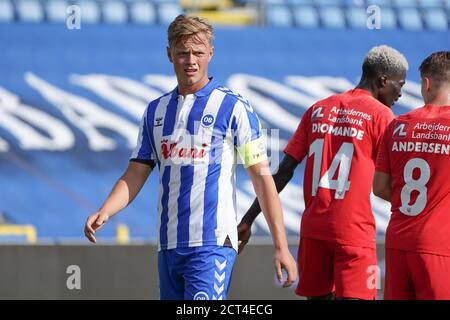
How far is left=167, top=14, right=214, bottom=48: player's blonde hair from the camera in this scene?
16.1 feet

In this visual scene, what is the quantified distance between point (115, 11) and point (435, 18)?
4370 mm

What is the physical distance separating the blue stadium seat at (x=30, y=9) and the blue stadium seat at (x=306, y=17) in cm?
334

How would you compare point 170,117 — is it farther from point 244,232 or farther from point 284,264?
point 284,264

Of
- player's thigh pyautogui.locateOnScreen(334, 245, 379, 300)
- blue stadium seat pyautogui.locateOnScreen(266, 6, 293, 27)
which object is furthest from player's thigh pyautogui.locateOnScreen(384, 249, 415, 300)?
blue stadium seat pyautogui.locateOnScreen(266, 6, 293, 27)

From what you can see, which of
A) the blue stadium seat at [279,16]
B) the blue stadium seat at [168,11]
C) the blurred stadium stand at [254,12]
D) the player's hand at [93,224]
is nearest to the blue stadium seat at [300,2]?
the blurred stadium stand at [254,12]

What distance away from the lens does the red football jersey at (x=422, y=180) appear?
17.4 feet

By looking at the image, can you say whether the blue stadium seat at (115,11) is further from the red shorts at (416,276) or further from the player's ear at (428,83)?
the red shorts at (416,276)

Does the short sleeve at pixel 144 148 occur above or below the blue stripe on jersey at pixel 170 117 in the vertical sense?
below

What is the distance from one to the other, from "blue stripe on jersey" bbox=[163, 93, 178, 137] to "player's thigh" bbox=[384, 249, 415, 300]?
1366 mm

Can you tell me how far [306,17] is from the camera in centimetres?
1388

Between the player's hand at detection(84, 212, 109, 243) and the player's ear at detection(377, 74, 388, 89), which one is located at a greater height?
the player's ear at detection(377, 74, 388, 89)

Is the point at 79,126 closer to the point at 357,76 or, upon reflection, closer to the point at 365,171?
the point at 357,76

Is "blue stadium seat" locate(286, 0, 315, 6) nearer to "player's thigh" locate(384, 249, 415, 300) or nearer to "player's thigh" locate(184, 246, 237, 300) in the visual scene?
"player's thigh" locate(384, 249, 415, 300)
